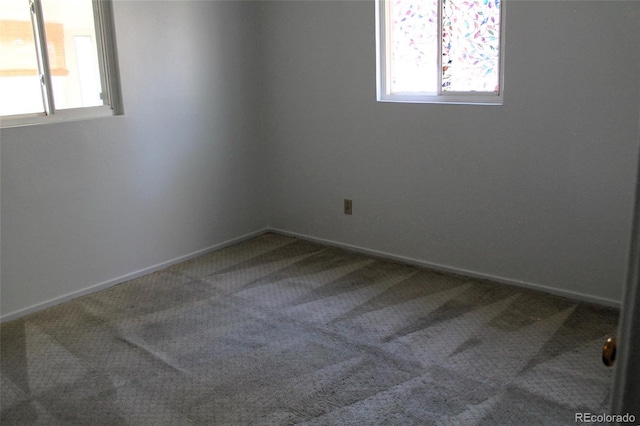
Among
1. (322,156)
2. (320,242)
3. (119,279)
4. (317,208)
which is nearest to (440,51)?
(322,156)

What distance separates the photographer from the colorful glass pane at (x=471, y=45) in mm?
3366

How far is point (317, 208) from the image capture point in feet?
14.5

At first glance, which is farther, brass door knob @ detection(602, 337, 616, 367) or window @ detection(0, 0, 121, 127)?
window @ detection(0, 0, 121, 127)

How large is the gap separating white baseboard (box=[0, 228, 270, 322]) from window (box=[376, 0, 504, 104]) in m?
1.56

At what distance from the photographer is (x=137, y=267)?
392 centimetres

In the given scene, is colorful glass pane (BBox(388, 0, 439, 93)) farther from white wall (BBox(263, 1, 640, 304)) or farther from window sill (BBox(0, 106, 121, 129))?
window sill (BBox(0, 106, 121, 129))

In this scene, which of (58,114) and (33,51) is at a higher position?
(33,51)

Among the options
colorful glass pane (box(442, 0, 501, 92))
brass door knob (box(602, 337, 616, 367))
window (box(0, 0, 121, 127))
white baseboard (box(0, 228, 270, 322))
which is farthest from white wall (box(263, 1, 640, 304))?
brass door knob (box(602, 337, 616, 367))

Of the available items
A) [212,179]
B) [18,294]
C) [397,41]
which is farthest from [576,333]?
[18,294]

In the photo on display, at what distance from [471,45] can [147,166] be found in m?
2.14

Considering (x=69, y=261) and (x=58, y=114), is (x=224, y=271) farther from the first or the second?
(x=58, y=114)

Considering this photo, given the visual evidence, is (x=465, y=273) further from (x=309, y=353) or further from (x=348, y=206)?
(x=309, y=353)

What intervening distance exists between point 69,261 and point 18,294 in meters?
0.33

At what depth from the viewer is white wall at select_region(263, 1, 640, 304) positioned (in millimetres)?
3035
